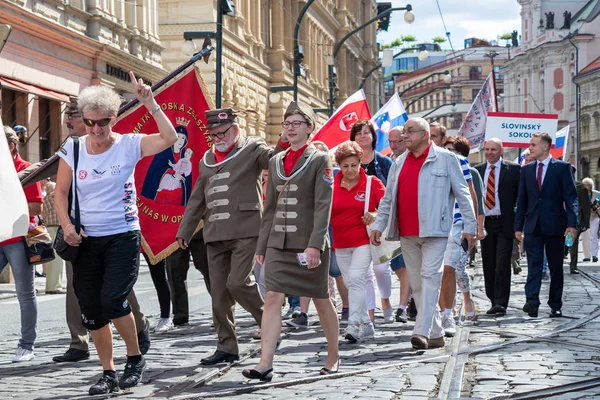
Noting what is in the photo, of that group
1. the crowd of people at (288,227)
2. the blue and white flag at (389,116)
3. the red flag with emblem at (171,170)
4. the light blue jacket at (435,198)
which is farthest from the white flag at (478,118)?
the light blue jacket at (435,198)

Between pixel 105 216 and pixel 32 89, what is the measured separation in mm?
18361

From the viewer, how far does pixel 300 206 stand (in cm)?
802

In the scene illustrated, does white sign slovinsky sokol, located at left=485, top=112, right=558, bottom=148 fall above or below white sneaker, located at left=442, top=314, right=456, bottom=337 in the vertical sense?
above

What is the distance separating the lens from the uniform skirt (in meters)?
7.86

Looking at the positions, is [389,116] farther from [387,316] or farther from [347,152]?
[347,152]

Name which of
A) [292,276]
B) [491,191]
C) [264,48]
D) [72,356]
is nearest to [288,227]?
[292,276]

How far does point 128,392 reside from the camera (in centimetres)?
734

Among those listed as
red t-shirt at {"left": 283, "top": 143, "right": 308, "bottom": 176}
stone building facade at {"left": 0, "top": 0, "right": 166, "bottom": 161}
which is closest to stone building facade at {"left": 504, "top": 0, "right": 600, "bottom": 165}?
stone building facade at {"left": 0, "top": 0, "right": 166, "bottom": 161}

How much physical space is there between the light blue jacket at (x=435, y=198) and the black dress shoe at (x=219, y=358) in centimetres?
161

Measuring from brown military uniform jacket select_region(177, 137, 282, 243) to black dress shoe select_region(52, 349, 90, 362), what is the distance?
4.01 feet

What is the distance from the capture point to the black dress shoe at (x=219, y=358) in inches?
338

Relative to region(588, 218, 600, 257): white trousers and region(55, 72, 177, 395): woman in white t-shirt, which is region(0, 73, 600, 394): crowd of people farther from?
region(588, 218, 600, 257): white trousers

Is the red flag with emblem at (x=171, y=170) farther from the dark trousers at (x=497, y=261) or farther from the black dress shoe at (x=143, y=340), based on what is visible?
the dark trousers at (x=497, y=261)

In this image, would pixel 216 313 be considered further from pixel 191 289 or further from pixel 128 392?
pixel 191 289
